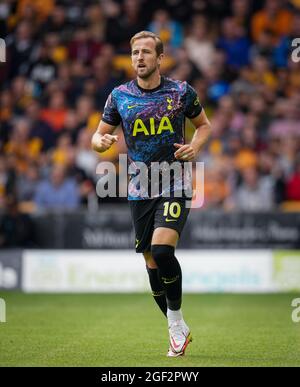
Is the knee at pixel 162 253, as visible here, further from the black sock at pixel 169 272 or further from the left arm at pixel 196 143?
the left arm at pixel 196 143

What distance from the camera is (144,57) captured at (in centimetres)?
805

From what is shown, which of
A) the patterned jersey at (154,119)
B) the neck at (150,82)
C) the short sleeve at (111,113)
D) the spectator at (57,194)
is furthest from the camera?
the spectator at (57,194)

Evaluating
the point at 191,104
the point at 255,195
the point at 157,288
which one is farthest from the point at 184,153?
the point at 255,195

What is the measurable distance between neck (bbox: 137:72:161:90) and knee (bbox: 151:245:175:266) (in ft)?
4.63

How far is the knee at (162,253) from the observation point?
781cm

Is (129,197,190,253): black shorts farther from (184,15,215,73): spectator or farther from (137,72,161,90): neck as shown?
(184,15,215,73): spectator

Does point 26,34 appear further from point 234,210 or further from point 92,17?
point 234,210

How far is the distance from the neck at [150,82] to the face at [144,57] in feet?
0.19

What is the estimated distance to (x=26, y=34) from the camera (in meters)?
18.3

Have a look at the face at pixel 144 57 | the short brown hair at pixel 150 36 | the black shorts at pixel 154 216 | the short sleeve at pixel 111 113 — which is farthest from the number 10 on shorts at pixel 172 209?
the short brown hair at pixel 150 36

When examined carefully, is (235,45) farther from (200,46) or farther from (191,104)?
(191,104)

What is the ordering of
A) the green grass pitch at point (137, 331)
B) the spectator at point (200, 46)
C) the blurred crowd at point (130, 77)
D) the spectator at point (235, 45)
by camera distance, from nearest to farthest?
the green grass pitch at point (137, 331), the blurred crowd at point (130, 77), the spectator at point (200, 46), the spectator at point (235, 45)
